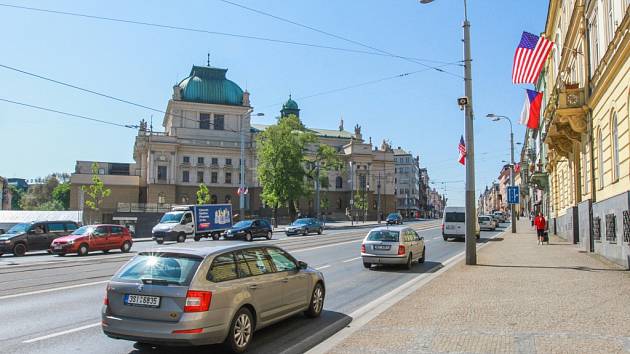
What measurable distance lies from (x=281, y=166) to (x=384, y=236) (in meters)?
54.4

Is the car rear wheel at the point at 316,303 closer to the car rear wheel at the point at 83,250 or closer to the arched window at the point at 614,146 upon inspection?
the arched window at the point at 614,146

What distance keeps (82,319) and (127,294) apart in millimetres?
3224

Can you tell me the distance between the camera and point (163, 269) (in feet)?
24.0

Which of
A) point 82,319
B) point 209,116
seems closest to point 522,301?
point 82,319

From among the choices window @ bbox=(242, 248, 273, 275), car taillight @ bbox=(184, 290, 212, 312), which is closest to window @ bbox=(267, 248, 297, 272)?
window @ bbox=(242, 248, 273, 275)

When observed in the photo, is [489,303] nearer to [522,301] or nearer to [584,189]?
[522,301]

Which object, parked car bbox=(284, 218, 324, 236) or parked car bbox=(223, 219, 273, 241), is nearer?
parked car bbox=(223, 219, 273, 241)

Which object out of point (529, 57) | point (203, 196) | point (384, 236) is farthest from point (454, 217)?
point (203, 196)

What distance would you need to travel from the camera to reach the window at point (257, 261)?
804 centimetres

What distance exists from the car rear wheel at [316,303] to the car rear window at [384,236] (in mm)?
8714

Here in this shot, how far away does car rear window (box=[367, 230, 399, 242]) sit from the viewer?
18498mm

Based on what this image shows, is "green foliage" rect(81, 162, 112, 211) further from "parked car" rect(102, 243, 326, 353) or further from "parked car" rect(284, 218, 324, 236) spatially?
"parked car" rect(102, 243, 326, 353)

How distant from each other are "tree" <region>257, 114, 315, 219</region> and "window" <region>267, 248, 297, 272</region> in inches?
2474

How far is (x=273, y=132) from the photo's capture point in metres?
73.2
